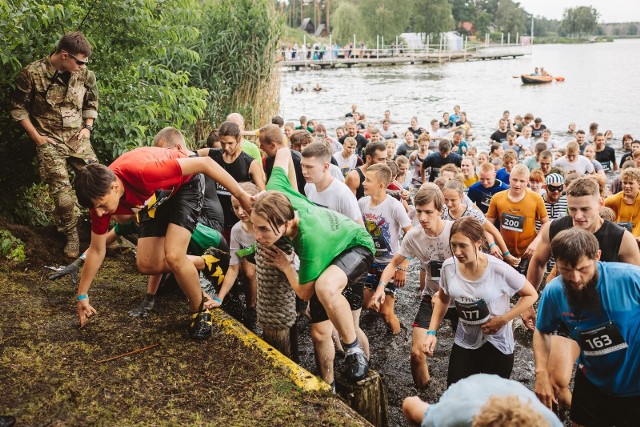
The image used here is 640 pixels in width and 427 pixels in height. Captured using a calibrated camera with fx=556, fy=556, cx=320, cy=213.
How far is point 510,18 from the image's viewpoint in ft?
478

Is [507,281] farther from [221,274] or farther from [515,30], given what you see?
[515,30]

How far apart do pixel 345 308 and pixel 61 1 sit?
487 centimetres

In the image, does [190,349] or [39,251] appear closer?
[190,349]

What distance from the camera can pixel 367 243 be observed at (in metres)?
4.05

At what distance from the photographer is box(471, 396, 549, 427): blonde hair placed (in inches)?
74.1

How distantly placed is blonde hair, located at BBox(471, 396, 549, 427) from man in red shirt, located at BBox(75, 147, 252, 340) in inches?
110

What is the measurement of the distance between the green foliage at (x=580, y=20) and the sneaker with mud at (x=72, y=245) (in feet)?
659

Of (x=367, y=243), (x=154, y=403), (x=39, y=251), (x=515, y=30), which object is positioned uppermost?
(x=515, y=30)

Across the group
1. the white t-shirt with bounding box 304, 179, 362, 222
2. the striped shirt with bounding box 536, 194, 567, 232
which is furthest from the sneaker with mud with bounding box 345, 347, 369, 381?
the striped shirt with bounding box 536, 194, 567, 232

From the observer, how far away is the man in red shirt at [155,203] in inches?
154

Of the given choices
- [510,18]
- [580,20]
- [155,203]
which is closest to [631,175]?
[155,203]

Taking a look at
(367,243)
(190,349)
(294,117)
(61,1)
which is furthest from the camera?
(294,117)

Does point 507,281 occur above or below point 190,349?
above

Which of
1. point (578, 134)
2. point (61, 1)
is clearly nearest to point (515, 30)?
point (578, 134)
